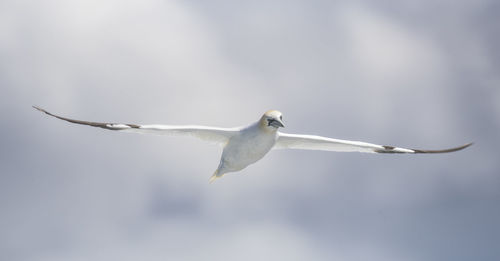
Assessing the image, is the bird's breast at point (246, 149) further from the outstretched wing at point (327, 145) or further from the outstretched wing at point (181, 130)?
the outstretched wing at point (327, 145)

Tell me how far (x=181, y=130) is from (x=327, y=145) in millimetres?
8067

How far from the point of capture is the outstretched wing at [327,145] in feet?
126

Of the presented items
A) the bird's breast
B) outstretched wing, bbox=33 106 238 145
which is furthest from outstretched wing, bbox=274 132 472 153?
outstretched wing, bbox=33 106 238 145

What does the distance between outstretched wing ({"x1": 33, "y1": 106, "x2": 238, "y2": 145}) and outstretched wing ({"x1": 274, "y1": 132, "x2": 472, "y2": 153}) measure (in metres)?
3.03

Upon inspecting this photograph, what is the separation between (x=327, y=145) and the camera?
39.2m

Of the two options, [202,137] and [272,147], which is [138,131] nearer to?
[202,137]

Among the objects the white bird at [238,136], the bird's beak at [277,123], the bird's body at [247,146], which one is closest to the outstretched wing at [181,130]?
the white bird at [238,136]

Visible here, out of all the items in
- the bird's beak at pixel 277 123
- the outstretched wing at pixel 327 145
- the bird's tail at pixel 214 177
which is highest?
the outstretched wing at pixel 327 145

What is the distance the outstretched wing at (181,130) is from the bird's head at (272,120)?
1817 millimetres

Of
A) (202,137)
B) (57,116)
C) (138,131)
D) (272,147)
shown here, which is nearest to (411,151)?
(272,147)

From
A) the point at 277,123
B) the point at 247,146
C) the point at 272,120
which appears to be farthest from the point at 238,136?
the point at 277,123

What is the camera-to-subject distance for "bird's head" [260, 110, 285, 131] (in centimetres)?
3469

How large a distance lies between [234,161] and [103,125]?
21.5 feet

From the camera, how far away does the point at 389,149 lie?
39812 mm
